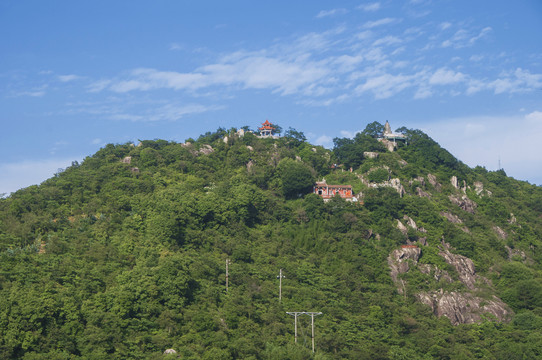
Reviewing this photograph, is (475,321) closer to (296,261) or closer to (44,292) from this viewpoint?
(296,261)

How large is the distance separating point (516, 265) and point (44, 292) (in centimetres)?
4371

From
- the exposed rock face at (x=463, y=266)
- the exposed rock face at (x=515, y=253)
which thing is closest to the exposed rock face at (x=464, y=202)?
the exposed rock face at (x=515, y=253)

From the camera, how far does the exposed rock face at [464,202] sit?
7612cm

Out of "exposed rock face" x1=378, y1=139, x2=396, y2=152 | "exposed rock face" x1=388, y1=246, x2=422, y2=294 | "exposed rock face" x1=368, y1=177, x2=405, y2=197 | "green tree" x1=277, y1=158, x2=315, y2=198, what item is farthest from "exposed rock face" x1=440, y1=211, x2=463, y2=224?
"green tree" x1=277, y1=158, x2=315, y2=198

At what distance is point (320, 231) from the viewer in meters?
64.0

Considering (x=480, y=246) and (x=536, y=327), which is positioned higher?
(x=480, y=246)

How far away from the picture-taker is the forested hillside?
4434cm

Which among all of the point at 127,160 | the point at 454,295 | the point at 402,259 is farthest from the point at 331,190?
the point at 127,160

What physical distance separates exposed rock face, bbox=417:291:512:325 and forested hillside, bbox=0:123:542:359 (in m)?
0.13

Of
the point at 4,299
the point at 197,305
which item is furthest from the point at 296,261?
the point at 4,299

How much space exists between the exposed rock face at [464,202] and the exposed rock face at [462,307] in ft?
57.9

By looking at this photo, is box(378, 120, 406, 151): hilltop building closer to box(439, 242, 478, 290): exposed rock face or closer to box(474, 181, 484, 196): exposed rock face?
box(474, 181, 484, 196): exposed rock face

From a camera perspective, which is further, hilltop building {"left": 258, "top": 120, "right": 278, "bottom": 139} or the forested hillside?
hilltop building {"left": 258, "top": 120, "right": 278, "bottom": 139}

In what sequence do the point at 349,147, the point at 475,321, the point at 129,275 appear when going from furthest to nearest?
the point at 349,147, the point at 475,321, the point at 129,275
